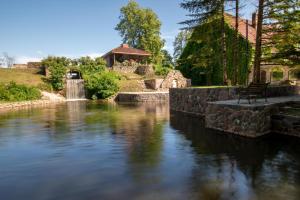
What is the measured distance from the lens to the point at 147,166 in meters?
7.86

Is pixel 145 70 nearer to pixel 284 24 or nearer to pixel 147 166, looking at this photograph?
pixel 284 24

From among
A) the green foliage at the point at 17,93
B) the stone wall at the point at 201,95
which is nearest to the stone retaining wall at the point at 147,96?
the stone wall at the point at 201,95

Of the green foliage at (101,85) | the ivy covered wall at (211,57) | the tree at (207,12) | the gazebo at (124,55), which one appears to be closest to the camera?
the tree at (207,12)

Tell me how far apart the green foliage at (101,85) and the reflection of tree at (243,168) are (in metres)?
26.6

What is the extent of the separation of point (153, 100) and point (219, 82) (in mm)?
8283

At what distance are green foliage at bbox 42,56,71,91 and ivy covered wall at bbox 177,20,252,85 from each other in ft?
56.9

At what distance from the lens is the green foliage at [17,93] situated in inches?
1184

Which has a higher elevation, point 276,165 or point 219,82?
point 219,82

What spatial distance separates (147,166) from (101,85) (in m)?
30.1

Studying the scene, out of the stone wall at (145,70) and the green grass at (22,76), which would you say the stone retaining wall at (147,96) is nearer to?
the stone wall at (145,70)

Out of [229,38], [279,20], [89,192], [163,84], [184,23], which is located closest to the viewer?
[89,192]

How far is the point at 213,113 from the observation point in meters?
13.0

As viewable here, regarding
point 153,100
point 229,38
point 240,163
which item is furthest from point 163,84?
point 240,163

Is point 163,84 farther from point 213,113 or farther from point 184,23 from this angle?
point 213,113
